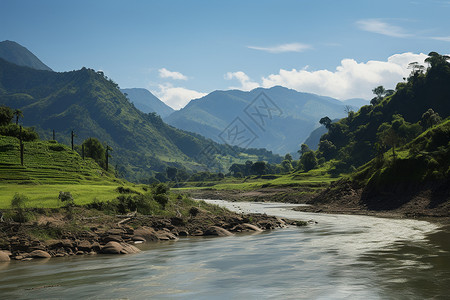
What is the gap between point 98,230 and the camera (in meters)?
46.7

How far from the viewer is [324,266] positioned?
108ft

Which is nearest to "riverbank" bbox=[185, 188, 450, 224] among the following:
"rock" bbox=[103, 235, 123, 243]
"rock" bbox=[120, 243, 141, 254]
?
"rock" bbox=[120, 243, 141, 254]

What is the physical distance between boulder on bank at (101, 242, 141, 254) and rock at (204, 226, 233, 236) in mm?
14272

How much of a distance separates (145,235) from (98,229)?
511 cm

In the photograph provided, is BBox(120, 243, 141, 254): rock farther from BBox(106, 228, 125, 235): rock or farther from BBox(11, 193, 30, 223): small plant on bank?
BBox(11, 193, 30, 223): small plant on bank

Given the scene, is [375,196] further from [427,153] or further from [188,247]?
[188,247]

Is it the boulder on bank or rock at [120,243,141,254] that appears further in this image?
rock at [120,243,141,254]

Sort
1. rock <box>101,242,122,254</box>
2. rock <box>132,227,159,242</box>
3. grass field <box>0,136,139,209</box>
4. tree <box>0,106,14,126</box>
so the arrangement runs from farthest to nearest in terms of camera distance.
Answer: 1. tree <box>0,106,14,126</box>
2. grass field <box>0,136,139,209</box>
3. rock <box>132,227,159,242</box>
4. rock <box>101,242,122,254</box>

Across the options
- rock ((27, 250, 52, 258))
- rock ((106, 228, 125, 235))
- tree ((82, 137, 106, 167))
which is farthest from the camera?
tree ((82, 137, 106, 167))

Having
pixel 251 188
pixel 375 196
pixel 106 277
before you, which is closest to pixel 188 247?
pixel 106 277

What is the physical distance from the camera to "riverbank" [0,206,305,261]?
38.3 m

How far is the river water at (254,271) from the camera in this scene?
25.2 m

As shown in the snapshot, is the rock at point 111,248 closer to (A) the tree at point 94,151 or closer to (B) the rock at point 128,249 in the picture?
(B) the rock at point 128,249

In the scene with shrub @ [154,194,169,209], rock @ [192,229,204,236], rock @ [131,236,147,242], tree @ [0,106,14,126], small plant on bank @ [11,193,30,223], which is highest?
tree @ [0,106,14,126]
